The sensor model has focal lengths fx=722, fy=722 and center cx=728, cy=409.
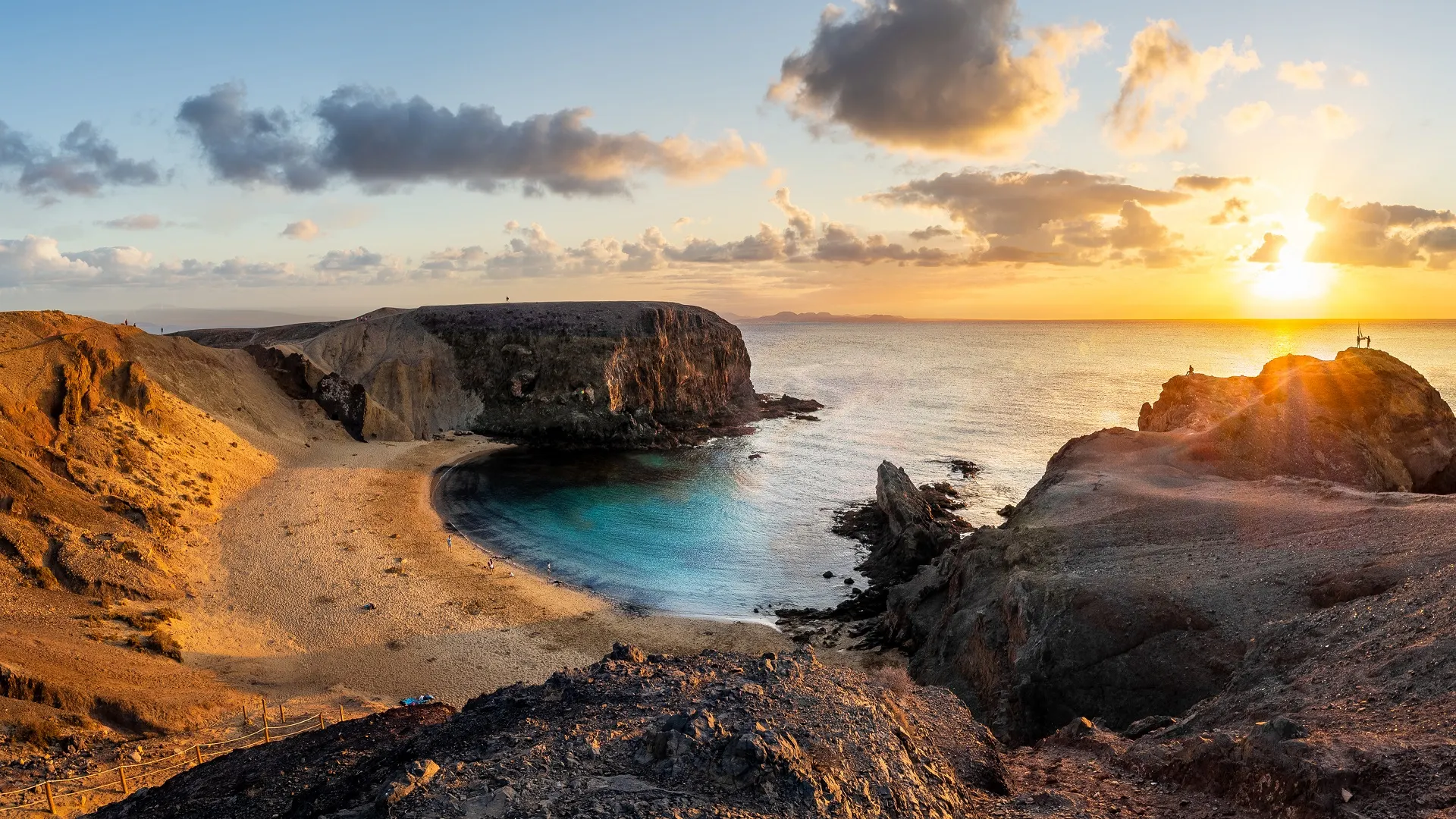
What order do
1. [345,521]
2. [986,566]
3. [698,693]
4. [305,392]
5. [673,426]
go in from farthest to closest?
1. [673,426]
2. [305,392]
3. [345,521]
4. [986,566]
5. [698,693]

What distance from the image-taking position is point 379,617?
2959cm

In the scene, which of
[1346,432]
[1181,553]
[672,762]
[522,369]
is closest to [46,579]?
[672,762]

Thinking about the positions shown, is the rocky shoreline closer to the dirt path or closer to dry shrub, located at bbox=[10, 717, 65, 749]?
the dirt path

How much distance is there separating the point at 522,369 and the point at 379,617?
42883mm

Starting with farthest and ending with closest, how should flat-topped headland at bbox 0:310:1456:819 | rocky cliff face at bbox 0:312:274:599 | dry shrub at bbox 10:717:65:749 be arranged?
rocky cliff face at bbox 0:312:274:599, dry shrub at bbox 10:717:65:749, flat-topped headland at bbox 0:310:1456:819

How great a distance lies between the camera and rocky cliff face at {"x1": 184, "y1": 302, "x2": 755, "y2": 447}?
66.8 metres

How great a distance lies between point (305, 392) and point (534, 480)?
933 inches

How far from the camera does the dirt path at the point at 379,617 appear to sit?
82.5 ft

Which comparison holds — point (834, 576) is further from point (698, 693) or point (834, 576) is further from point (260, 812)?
point (260, 812)

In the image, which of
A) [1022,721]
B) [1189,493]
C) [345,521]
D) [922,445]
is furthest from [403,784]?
[922,445]

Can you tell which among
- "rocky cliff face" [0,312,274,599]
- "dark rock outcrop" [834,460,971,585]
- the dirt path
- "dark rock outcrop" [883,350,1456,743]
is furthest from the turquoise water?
"rocky cliff face" [0,312,274,599]

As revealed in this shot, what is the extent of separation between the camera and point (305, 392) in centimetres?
6141

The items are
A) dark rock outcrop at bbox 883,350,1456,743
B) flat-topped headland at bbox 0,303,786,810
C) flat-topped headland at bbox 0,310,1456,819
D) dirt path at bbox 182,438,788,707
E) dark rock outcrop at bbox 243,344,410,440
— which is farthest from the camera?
dark rock outcrop at bbox 243,344,410,440

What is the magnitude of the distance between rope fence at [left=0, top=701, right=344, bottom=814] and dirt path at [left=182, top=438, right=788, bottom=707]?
4.25 m
